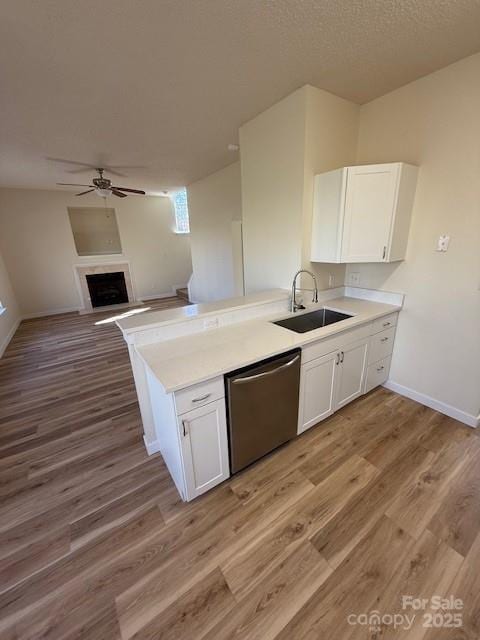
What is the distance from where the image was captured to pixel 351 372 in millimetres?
2189

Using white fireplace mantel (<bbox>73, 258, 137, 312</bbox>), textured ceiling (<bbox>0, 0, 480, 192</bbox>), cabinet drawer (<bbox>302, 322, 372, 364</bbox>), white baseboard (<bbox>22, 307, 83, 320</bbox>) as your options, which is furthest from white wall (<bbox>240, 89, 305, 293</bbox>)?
white baseboard (<bbox>22, 307, 83, 320</bbox>)

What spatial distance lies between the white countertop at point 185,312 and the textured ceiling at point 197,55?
1.63 metres

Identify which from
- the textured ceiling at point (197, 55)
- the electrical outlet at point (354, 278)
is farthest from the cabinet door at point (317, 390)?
the textured ceiling at point (197, 55)

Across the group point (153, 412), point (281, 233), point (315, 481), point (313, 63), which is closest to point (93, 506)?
point (153, 412)

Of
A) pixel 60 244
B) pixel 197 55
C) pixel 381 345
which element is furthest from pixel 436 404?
pixel 60 244

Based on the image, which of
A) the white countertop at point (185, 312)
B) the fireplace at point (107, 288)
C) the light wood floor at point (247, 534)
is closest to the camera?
the light wood floor at point (247, 534)

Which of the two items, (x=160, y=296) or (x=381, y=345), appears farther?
(x=160, y=296)

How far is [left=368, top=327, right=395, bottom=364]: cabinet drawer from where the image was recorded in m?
2.30

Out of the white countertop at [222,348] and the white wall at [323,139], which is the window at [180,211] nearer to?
the white wall at [323,139]

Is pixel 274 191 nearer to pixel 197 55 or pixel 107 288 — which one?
pixel 197 55

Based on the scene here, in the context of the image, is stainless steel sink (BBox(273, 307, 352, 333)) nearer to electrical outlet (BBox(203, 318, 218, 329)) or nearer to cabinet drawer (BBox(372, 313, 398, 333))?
cabinet drawer (BBox(372, 313, 398, 333))

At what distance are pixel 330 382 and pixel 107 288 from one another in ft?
21.0

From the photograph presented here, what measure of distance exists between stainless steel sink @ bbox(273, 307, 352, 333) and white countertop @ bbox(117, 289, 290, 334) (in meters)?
0.23

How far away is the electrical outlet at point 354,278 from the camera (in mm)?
2679
